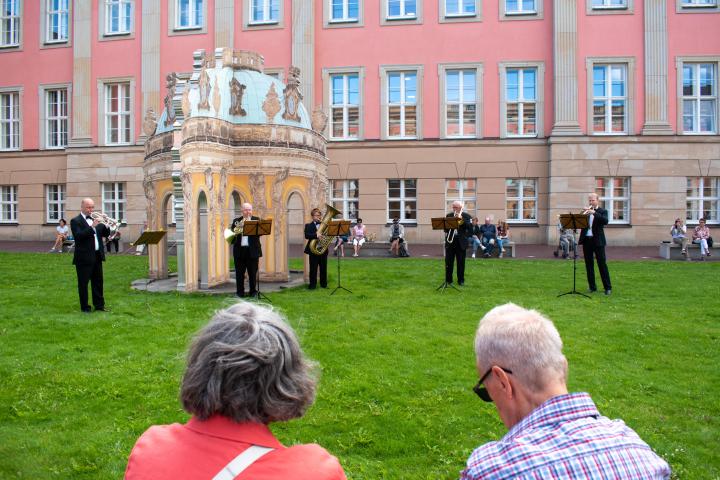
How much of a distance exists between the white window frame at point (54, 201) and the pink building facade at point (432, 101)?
80 millimetres

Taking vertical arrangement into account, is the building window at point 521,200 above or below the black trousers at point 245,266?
above

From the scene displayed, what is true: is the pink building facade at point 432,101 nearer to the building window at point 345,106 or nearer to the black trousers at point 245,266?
the building window at point 345,106

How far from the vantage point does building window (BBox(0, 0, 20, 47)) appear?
35.1 meters

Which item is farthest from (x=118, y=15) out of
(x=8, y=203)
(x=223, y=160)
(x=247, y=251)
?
(x=247, y=251)

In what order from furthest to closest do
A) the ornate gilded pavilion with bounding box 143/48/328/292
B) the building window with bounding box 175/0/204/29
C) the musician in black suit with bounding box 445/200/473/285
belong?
the building window with bounding box 175/0/204/29, the musician in black suit with bounding box 445/200/473/285, the ornate gilded pavilion with bounding box 143/48/328/292

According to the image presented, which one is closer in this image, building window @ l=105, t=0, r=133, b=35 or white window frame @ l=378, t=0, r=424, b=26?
white window frame @ l=378, t=0, r=424, b=26

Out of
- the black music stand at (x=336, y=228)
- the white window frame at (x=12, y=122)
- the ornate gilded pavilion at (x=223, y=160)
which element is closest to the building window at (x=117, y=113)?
the white window frame at (x=12, y=122)

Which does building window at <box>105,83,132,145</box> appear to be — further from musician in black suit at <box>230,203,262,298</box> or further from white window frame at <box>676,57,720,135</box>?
white window frame at <box>676,57,720,135</box>

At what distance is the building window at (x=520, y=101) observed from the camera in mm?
29891

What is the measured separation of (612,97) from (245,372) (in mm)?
30502

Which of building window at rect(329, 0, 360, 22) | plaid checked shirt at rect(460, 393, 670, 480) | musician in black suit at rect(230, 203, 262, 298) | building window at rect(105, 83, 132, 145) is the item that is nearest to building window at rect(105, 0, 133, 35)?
building window at rect(105, 83, 132, 145)

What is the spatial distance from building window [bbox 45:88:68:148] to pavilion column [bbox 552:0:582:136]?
86.8ft

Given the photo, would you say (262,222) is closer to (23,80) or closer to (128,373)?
(128,373)

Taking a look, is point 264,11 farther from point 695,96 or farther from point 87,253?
point 87,253
